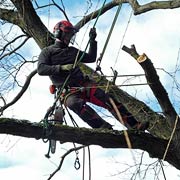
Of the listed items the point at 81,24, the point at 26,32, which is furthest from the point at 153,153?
the point at 26,32

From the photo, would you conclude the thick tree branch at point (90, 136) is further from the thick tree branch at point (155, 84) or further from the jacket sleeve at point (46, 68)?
the jacket sleeve at point (46, 68)

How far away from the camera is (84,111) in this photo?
523 centimetres

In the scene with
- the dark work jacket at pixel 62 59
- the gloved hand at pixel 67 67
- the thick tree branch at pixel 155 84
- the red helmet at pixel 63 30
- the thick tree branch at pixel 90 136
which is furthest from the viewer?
the red helmet at pixel 63 30

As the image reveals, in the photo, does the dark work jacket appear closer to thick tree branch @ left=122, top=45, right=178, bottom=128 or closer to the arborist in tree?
the arborist in tree

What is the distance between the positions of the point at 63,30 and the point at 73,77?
0.47 meters

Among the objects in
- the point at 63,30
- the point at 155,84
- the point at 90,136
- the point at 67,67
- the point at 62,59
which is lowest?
the point at 90,136

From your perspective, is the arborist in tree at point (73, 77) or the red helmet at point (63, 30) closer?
the arborist in tree at point (73, 77)

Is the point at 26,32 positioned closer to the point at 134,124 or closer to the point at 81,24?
the point at 81,24

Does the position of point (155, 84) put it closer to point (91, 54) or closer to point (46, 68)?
point (91, 54)

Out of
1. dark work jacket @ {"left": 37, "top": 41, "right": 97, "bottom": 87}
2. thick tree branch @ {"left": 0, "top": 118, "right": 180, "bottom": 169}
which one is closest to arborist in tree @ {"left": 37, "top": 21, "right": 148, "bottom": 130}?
dark work jacket @ {"left": 37, "top": 41, "right": 97, "bottom": 87}

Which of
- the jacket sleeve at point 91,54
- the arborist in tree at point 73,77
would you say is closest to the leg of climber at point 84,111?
the arborist in tree at point 73,77

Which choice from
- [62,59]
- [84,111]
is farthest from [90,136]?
[62,59]

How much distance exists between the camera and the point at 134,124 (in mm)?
5402

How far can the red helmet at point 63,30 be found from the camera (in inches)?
211
